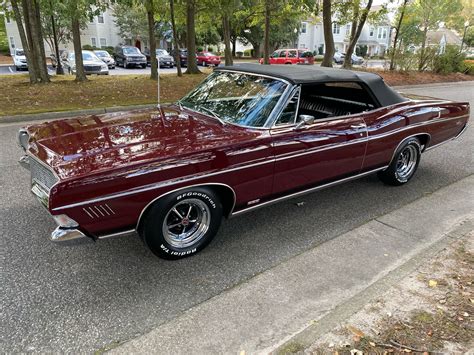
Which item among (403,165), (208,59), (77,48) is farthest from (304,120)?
(208,59)

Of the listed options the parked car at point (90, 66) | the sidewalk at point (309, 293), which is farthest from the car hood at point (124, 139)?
the parked car at point (90, 66)

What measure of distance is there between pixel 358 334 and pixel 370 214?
213 centimetres

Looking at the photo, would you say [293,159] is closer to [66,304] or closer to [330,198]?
[330,198]

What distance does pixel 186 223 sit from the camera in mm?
3211

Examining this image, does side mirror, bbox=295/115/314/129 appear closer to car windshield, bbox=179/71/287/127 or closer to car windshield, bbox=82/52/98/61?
car windshield, bbox=179/71/287/127

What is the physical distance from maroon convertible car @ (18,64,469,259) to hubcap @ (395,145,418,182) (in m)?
0.22

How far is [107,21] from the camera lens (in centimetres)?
4631

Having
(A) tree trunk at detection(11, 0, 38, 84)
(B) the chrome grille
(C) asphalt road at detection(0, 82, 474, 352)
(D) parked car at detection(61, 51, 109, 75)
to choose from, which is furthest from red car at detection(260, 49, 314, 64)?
(B) the chrome grille

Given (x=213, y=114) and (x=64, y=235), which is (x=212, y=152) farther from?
(x=64, y=235)

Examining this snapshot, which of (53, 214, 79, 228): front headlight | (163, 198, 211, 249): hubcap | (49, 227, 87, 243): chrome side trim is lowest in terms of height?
(163, 198, 211, 249): hubcap

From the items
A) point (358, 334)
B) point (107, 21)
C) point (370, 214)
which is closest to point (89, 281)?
point (358, 334)

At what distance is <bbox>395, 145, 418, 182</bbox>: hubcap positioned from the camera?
5087 millimetres

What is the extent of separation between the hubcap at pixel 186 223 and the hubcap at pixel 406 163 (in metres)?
3.07

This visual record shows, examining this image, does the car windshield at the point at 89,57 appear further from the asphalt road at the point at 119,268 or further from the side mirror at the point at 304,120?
the side mirror at the point at 304,120
